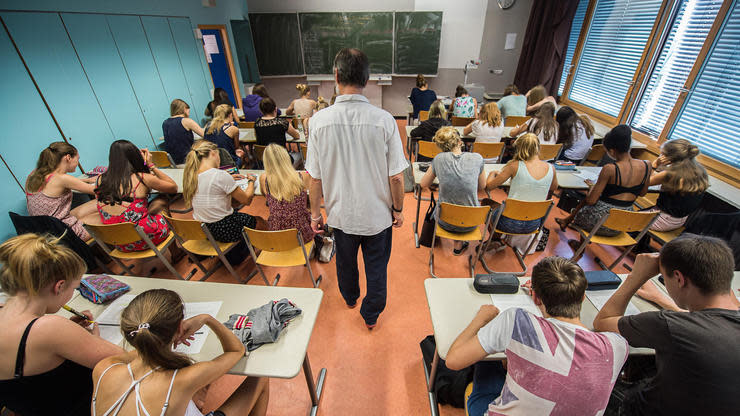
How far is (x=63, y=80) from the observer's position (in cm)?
303

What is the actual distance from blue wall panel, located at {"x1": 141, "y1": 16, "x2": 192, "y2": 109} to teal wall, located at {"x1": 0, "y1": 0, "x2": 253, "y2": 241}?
0.6 inches

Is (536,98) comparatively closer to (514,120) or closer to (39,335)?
(514,120)

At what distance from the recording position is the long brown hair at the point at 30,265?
1.03 meters

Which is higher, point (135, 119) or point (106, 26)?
point (106, 26)

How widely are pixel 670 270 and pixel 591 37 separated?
6.06m

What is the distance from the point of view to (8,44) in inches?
101

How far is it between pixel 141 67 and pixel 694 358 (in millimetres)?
5946

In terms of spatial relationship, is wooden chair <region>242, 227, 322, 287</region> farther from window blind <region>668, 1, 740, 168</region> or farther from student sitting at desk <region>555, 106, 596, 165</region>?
window blind <region>668, 1, 740, 168</region>

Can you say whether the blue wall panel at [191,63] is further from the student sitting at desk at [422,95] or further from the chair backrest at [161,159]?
the student sitting at desk at [422,95]

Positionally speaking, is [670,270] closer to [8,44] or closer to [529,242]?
[529,242]

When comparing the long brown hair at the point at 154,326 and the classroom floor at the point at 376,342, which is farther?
the classroom floor at the point at 376,342

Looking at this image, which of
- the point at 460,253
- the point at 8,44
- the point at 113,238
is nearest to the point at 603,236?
the point at 460,253

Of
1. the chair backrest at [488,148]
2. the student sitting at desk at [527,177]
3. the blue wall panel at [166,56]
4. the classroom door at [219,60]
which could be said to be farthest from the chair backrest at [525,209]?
the classroom door at [219,60]

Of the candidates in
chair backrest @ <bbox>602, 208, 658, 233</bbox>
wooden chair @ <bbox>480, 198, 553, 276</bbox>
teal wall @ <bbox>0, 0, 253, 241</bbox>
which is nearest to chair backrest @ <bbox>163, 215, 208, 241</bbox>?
teal wall @ <bbox>0, 0, 253, 241</bbox>
